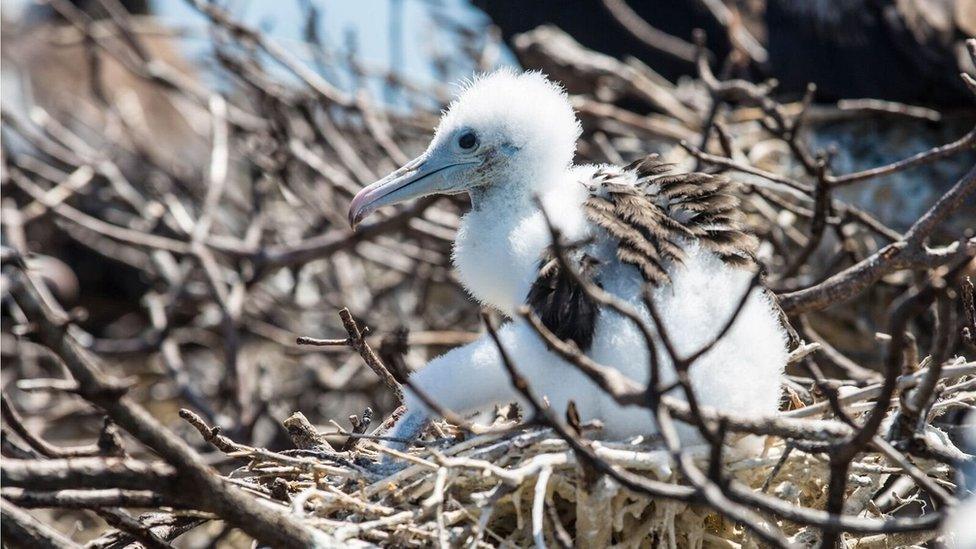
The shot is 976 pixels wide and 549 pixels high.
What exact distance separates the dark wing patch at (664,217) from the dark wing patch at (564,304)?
0.28 feet

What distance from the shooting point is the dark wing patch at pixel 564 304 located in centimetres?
176

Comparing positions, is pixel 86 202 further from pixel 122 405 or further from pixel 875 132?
pixel 122 405

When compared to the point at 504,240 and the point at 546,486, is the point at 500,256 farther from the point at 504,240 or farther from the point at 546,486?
the point at 546,486

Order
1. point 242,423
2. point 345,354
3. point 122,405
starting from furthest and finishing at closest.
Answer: point 345,354, point 242,423, point 122,405

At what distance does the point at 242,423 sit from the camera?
2965 millimetres

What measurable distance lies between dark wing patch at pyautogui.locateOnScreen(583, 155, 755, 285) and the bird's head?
0.12 meters

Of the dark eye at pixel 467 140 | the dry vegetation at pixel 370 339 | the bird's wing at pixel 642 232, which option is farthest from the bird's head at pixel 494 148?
the dry vegetation at pixel 370 339

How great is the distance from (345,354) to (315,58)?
105 cm

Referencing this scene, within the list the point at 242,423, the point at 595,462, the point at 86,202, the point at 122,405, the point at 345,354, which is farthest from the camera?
the point at 86,202

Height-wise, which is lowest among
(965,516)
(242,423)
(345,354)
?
(965,516)

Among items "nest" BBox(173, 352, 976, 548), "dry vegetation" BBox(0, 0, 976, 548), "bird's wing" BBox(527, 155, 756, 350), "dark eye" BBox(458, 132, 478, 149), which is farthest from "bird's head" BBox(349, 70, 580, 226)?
"nest" BBox(173, 352, 976, 548)

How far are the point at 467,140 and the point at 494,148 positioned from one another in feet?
0.18

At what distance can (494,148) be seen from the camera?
2.16 metres

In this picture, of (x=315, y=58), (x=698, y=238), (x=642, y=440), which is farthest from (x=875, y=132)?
(x=642, y=440)
